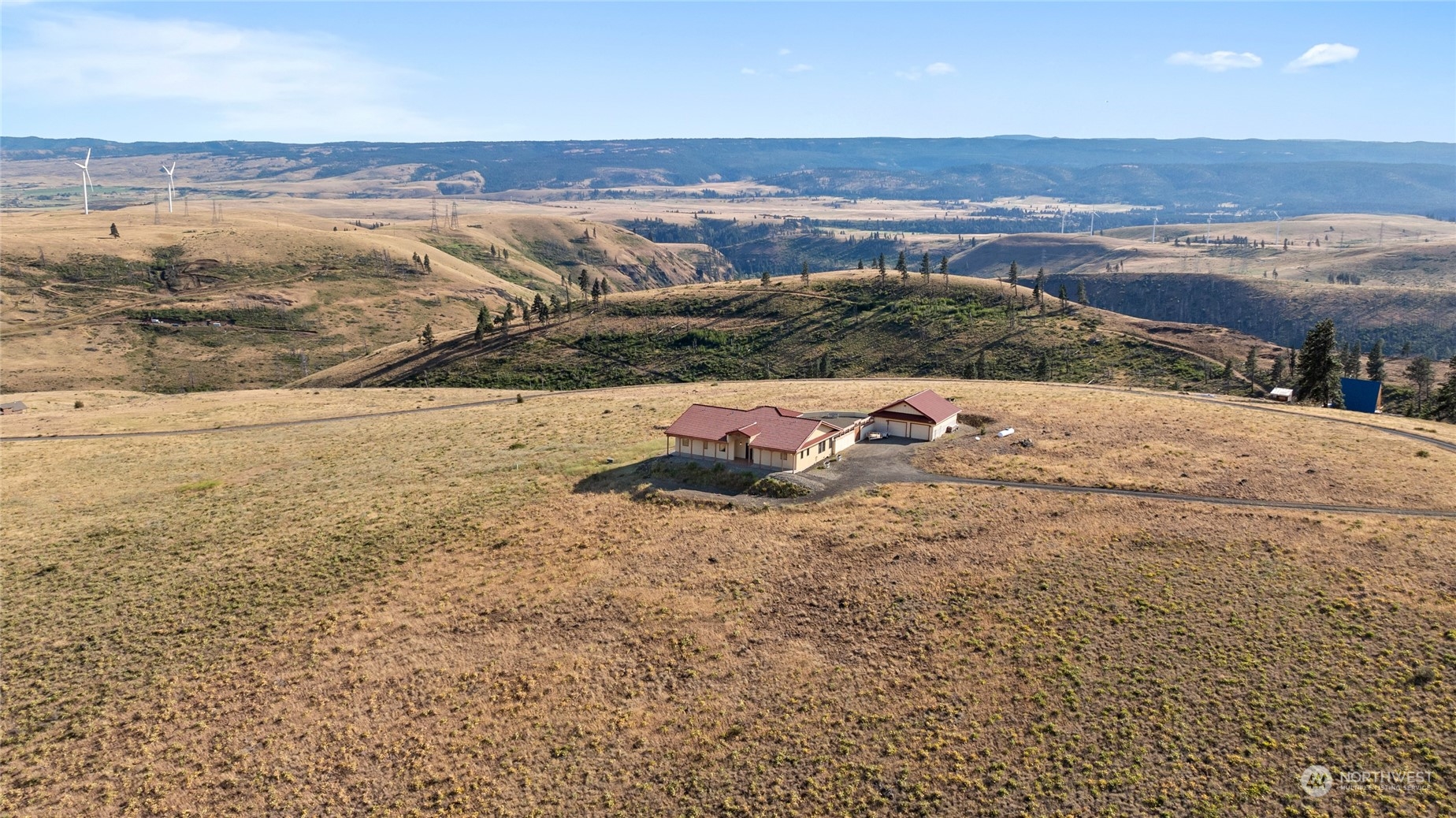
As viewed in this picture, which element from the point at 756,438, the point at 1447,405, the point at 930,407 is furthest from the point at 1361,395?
the point at 756,438

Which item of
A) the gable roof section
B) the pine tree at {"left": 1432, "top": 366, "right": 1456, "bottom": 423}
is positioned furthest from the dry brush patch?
the pine tree at {"left": 1432, "top": 366, "right": 1456, "bottom": 423}

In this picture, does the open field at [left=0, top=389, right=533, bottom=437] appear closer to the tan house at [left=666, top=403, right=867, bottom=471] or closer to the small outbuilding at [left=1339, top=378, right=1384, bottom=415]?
the tan house at [left=666, top=403, right=867, bottom=471]

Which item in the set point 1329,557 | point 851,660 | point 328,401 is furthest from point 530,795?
point 328,401

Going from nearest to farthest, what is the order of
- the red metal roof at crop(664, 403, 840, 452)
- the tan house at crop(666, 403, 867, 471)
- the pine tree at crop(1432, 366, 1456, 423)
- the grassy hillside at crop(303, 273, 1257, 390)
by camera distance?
the red metal roof at crop(664, 403, 840, 452), the tan house at crop(666, 403, 867, 471), the pine tree at crop(1432, 366, 1456, 423), the grassy hillside at crop(303, 273, 1257, 390)

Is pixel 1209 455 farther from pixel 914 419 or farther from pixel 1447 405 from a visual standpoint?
pixel 1447 405

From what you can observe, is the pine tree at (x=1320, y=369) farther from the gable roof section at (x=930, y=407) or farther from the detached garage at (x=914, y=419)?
the detached garage at (x=914, y=419)

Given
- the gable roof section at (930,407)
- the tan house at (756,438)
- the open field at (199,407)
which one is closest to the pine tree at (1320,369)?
the gable roof section at (930,407)
